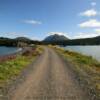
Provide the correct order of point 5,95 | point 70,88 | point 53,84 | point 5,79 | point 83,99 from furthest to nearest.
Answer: point 5,79 < point 53,84 < point 70,88 < point 5,95 < point 83,99

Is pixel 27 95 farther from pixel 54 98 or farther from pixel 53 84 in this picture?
pixel 53 84

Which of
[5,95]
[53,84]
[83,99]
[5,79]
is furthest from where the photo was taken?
[5,79]

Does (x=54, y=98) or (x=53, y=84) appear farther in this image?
(x=53, y=84)

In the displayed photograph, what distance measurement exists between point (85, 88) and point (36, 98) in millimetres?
3839

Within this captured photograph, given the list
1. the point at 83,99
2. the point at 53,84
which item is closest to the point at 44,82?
the point at 53,84

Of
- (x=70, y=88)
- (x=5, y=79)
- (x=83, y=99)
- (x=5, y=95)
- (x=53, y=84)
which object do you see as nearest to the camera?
(x=83, y=99)

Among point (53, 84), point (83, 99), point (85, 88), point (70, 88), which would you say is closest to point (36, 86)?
point (53, 84)

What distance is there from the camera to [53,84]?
15492 mm

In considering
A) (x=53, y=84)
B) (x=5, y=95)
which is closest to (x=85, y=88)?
(x=53, y=84)

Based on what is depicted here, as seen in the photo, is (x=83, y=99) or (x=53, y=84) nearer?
(x=83, y=99)

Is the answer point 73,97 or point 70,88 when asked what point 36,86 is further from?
point 73,97

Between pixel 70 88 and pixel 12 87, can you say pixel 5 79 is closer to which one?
pixel 12 87

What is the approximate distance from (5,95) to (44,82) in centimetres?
423

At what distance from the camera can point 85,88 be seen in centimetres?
1428
